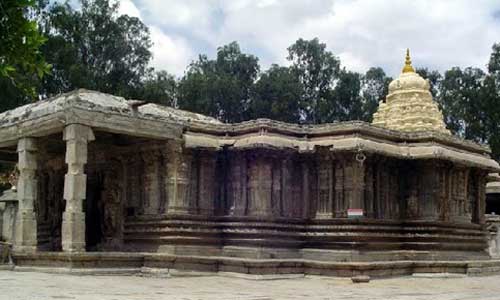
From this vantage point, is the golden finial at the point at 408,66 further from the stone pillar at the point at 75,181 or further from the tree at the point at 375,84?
the tree at the point at 375,84

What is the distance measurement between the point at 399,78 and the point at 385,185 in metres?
6.72

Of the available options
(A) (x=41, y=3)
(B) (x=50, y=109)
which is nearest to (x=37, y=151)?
(B) (x=50, y=109)

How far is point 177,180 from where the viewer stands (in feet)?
62.5

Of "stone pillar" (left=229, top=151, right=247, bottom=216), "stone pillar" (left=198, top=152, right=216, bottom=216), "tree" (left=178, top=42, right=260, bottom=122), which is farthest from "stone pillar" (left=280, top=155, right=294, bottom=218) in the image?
"tree" (left=178, top=42, right=260, bottom=122)

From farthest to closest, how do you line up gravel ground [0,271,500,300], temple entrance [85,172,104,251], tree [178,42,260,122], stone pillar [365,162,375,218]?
tree [178,42,260,122] → temple entrance [85,172,104,251] → stone pillar [365,162,375,218] → gravel ground [0,271,500,300]

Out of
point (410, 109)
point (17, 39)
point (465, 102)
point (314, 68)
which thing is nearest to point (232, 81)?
point (314, 68)

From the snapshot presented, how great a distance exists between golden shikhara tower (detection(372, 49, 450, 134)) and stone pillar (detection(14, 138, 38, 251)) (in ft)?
37.6

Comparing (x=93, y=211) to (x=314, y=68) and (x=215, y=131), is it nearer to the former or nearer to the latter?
(x=215, y=131)

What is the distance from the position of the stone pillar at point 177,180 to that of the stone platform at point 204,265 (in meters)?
1.80

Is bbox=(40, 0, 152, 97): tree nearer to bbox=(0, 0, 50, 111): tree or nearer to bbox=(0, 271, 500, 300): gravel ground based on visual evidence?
bbox=(0, 271, 500, 300): gravel ground

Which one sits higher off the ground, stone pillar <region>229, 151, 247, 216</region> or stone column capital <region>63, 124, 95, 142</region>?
stone column capital <region>63, 124, 95, 142</region>

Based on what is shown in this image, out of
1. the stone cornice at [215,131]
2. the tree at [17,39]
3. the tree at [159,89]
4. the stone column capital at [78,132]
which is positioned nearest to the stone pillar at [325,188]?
the stone cornice at [215,131]

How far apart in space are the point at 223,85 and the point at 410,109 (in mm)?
20628

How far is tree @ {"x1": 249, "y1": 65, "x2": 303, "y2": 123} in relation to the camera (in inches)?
1737
